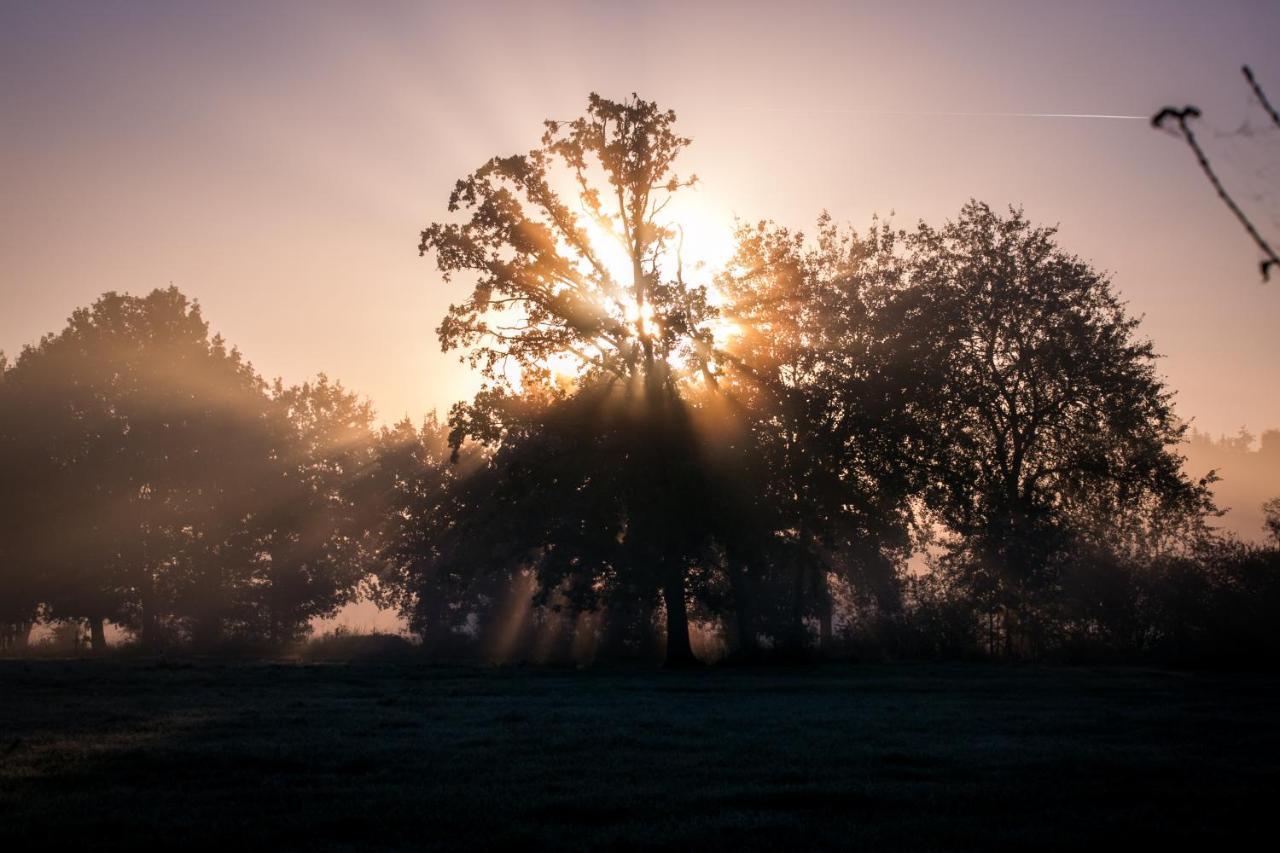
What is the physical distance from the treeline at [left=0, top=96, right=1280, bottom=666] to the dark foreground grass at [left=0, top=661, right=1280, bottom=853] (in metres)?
18.0

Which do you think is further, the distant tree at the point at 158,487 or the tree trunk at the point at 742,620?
the distant tree at the point at 158,487

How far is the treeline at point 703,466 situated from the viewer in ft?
125

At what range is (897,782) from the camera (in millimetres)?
10031

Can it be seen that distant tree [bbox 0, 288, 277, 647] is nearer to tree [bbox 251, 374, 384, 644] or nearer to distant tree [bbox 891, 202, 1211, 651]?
tree [bbox 251, 374, 384, 644]

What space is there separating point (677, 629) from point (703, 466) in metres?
6.71

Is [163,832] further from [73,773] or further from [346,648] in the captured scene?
[346,648]

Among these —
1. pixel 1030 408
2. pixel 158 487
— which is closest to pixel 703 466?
pixel 1030 408

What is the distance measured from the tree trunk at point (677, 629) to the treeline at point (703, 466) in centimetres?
14

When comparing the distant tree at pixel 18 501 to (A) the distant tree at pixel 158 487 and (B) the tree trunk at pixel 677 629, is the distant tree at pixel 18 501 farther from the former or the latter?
(B) the tree trunk at pixel 677 629

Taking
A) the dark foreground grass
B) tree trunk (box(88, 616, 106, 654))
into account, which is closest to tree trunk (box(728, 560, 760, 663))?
the dark foreground grass

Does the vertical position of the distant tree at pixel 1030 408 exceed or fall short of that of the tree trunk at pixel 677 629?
it exceeds it

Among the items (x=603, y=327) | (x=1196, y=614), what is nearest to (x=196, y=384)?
(x=603, y=327)

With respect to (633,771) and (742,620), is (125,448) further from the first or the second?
(633,771)

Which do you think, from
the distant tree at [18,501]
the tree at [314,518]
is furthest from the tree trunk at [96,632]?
the tree at [314,518]
